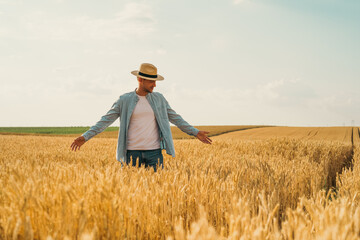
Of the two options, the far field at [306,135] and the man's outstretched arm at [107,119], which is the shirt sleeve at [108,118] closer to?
the man's outstretched arm at [107,119]

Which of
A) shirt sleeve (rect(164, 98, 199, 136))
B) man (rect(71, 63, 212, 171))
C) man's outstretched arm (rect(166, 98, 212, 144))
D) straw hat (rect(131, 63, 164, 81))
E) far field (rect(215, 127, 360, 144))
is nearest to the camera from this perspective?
straw hat (rect(131, 63, 164, 81))

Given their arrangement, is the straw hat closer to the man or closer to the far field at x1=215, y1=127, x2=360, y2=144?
the man

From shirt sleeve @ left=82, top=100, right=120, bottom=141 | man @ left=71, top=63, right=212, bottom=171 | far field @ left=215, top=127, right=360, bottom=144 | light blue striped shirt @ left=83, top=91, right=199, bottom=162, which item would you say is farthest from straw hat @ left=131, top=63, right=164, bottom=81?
far field @ left=215, top=127, right=360, bottom=144

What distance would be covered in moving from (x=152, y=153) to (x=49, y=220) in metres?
2.80

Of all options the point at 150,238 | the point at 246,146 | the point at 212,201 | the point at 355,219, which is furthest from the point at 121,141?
the point at 246,146

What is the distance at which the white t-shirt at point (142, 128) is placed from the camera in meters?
4.46

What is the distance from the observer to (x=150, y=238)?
1.99 m

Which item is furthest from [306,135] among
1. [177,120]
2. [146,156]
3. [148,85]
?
[148,85]

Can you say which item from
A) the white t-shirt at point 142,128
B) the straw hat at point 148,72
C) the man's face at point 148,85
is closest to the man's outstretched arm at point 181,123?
the white t-shirt at point 142,128

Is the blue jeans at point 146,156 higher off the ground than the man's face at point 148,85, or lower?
lower

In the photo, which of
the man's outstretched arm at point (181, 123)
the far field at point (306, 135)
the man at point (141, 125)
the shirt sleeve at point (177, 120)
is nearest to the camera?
the man at point (141, 125)

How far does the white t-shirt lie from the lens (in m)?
4.46

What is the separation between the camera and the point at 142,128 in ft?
14.7

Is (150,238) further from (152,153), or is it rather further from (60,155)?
(60,155)
